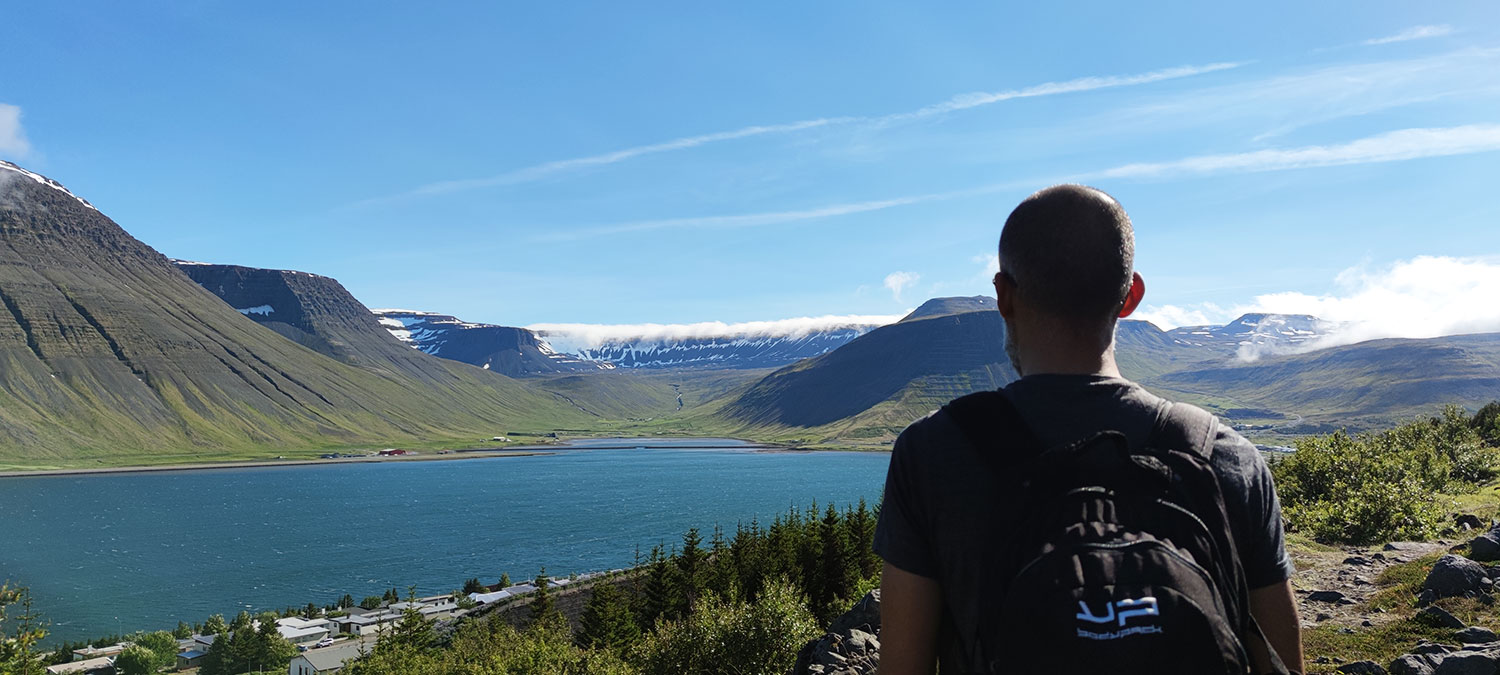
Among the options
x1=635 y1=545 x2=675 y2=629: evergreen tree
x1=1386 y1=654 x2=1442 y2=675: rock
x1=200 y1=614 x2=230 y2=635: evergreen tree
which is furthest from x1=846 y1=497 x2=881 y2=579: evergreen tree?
x1=200 y1=614 x2=230 y2=635: evergreen tree

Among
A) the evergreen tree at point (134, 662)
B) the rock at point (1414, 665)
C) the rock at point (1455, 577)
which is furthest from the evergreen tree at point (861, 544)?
the evergreen tree at point (134, 662)

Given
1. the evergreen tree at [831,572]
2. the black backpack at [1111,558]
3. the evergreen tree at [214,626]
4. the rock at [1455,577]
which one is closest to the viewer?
the black backpack at [1111,558]

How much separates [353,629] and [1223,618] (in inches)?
4701

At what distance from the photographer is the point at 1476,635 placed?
12977mm

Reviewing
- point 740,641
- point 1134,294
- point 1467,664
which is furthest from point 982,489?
point 740,641

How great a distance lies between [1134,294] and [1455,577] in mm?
18562

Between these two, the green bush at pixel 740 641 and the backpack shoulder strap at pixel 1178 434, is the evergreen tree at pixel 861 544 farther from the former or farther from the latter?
the backpack shoulder strap at pixel 1178 434

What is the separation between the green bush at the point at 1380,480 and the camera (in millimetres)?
29203

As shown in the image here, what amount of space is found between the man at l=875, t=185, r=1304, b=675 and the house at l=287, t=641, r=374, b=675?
95941mm

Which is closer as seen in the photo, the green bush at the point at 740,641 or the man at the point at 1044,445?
the man at the point at 1044,445

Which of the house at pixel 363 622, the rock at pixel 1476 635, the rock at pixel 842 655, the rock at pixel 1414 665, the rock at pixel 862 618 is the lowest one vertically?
the house at pixel 363 622

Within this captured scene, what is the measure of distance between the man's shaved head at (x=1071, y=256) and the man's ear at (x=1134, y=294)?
24 centimetres

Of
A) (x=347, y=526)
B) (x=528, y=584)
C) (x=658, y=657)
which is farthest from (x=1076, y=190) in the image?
(x=347, y=526)

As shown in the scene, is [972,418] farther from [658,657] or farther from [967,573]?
[658,657]
